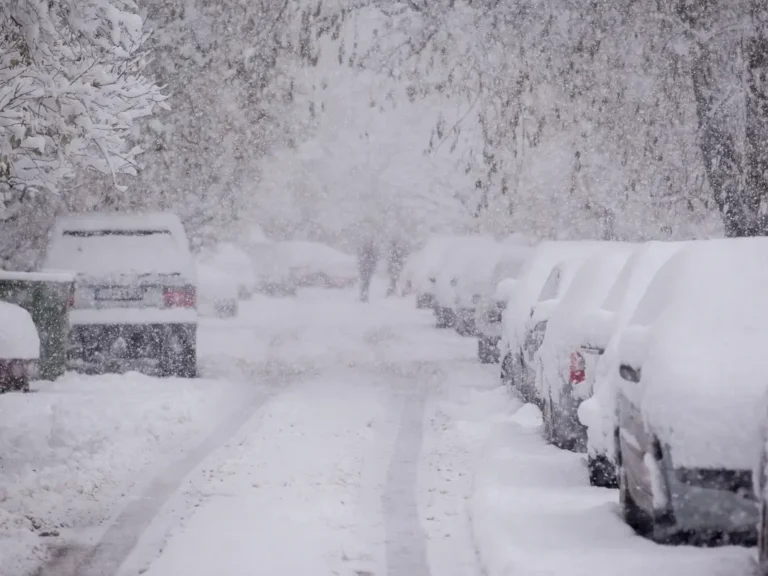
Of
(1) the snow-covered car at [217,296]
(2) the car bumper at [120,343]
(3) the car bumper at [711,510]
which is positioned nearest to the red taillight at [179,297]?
(2) the car bumper at [120,343]

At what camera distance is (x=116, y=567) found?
6355 mm

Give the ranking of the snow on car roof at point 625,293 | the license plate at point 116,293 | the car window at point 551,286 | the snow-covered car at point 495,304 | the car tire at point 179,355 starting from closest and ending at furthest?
the snow on car roof at point 625,293, the car window at point 551,286, the license plate at point 116,293, the car tire at point 179,355, the snow-covered car at point 495,304

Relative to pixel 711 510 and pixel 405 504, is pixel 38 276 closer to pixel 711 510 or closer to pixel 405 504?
pixel 405 504

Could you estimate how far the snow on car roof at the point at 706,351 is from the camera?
5.56 metres

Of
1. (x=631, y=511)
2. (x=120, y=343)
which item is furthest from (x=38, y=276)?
(x=631, y=511)

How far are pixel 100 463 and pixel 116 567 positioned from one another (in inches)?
122

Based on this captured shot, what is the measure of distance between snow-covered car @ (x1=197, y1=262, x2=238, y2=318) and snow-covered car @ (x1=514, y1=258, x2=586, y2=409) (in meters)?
18.5

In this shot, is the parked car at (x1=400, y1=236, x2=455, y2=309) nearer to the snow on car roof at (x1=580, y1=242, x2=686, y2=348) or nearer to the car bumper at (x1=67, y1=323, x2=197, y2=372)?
the car bumper at (x1=67, y1=323, x2=197, y2=372)

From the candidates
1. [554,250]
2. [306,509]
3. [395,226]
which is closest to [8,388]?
[306,509]

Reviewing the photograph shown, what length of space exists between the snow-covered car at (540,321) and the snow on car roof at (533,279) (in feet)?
1.47

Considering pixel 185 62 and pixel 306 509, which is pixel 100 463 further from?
pixel 185 62

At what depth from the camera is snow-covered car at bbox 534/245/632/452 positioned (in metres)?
8.97

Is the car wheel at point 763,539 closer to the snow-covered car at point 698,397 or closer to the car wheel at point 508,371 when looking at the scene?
the snow-covered car at point 698,397

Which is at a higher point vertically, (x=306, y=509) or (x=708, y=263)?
(x=708, y=263)
